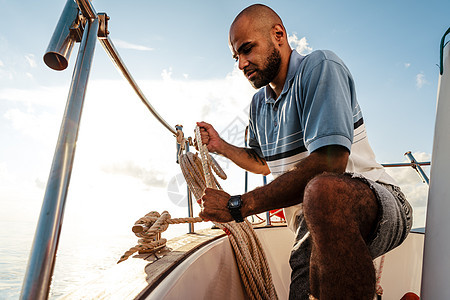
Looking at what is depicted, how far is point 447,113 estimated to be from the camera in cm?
66

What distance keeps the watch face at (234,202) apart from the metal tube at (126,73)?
66 centimetres

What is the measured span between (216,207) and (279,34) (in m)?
0.93

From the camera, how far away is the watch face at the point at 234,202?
104 cm

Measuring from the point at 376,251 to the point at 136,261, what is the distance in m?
0.81

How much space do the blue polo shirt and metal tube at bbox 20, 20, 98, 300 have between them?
756 mm

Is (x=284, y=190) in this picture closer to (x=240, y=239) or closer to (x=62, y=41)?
(x=240, y=239)

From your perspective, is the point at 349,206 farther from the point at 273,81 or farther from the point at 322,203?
the point at 273,81

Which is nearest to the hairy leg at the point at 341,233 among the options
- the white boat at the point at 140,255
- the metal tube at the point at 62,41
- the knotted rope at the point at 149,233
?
the white boat at the point at 140,255

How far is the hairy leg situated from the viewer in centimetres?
70

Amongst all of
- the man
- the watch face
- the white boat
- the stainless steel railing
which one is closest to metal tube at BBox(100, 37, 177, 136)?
the white boat

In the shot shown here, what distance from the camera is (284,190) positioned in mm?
1000

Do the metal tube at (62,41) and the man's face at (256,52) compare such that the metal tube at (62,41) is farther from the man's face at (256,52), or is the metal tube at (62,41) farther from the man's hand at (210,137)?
the man's hand at (210,137)

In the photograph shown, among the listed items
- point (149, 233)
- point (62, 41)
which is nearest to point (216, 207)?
point (149, 233)

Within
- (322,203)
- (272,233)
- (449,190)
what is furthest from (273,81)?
(272,233)
